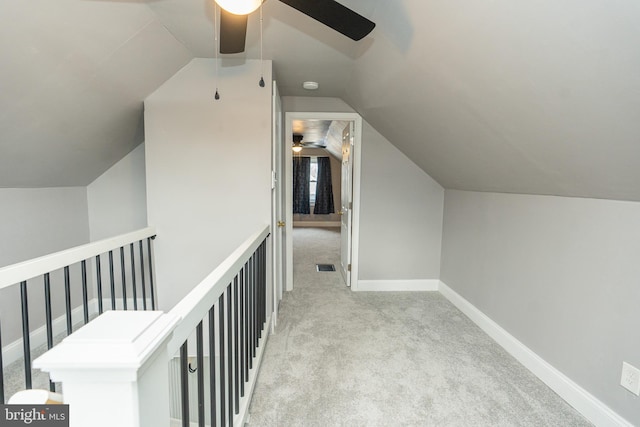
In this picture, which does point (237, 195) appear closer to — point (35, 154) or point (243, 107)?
point (243, 107)

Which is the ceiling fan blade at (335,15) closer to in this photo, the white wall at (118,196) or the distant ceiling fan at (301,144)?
the white wall at (118,196)

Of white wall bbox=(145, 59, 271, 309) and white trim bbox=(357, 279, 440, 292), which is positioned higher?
white wall bbox=(145, 59, 271, 309)

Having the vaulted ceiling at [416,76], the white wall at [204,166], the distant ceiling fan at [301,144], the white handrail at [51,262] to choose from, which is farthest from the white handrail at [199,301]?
the distant ceiling fan at [301,144]

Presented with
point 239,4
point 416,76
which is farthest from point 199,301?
point 416,76

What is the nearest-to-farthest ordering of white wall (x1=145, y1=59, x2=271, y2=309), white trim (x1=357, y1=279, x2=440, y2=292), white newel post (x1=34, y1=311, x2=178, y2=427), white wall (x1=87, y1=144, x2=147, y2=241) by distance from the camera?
white newel post (x1=34, y1=311, x2=178, y2=427)
white wall (x1=145, y1=59, x2=271, y2=309)
white wall (x1=87, y1=144, x2=147, y2=241)
white trim (x1=357, y1=279, x2=440, y2=292)

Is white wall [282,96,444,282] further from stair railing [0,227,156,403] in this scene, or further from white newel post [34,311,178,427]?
white newel post [34,311,178,427]

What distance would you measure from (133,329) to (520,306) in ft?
8.07

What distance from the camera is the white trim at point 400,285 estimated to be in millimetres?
3514

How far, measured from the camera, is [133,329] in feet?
1.99

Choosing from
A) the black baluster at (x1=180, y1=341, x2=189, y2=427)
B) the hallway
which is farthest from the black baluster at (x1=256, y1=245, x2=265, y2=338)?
the black baluster at (x1=180, y1=341, x2=189, y2=427)

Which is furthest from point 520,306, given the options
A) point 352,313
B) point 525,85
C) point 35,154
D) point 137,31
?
point 35,154

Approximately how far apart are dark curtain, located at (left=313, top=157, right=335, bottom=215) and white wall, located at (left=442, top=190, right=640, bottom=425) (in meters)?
5.91

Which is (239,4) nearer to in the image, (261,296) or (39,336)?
(261,296)

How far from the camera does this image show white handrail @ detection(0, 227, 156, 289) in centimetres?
126
